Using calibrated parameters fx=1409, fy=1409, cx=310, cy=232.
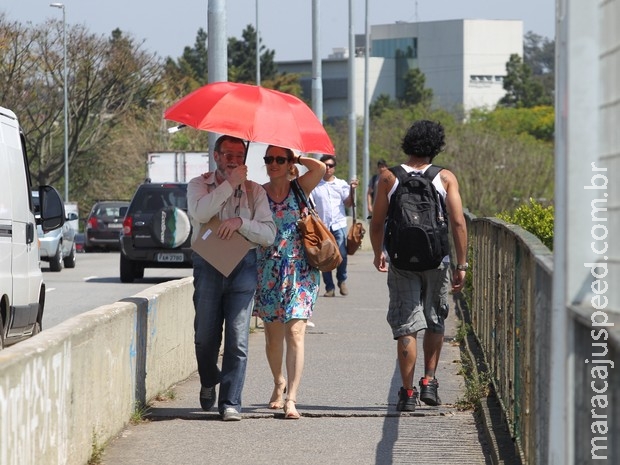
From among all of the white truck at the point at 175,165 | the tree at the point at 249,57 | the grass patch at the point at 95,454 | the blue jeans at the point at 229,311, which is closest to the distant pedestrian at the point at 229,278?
the blue jeans at the point at 229,311

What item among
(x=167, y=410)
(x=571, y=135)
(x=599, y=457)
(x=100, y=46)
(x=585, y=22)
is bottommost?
(x=167, y=410)

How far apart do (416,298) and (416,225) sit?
1.64 feet

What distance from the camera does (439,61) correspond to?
4943 inches

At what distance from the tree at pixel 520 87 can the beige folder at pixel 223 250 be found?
118 metres

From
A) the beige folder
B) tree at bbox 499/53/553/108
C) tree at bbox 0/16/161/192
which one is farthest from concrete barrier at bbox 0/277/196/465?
tree at bbox 499/53/553/108

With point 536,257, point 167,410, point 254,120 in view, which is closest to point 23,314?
point 167,410

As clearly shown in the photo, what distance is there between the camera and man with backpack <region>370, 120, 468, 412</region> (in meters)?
8.50

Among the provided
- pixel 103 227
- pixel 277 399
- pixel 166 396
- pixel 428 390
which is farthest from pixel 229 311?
pixel 103 227

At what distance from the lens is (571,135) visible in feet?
13.0

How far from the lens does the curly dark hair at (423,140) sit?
8.71 m

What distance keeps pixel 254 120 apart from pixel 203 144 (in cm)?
5881

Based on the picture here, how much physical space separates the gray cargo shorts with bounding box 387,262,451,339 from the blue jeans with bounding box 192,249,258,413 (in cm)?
91

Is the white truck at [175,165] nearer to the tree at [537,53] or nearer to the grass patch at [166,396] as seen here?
the grass patch at [166,396]

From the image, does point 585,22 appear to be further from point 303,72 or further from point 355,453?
point 303,72
